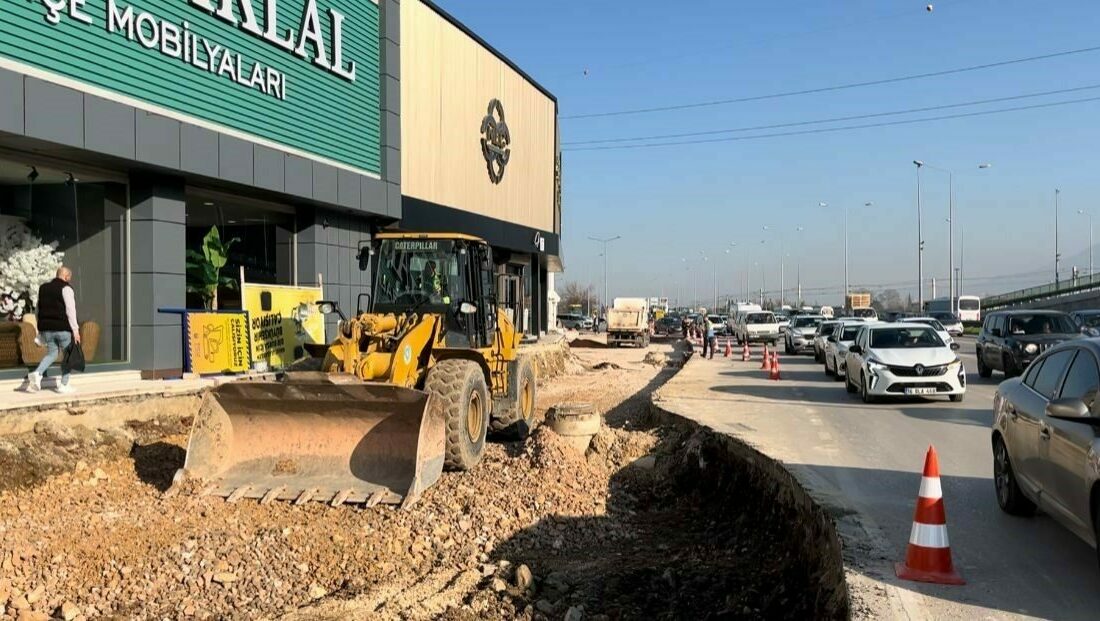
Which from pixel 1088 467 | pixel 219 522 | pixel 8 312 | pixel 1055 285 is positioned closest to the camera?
pixel 1088 467

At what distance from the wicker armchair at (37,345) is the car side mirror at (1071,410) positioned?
13112mm

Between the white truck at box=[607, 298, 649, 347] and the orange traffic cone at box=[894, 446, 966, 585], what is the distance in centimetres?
3945

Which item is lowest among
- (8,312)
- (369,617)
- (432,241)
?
(369,617)

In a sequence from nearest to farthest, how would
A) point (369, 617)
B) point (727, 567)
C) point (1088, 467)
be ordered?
point (1088, 467) → point (369, 617) → point (727, 567)

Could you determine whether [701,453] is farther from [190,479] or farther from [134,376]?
[134,376]

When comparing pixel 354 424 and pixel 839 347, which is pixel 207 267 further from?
pixel 839 347

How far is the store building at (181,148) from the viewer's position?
40.8ft

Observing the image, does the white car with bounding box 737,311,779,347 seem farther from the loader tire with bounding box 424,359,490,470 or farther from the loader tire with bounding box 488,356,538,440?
the loader tire with bounding box 424,359,490,470

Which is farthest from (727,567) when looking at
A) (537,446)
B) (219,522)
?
(219,522)

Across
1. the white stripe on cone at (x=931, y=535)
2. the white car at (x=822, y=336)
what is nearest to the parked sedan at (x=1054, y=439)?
the white stripe on cone at (x=931, y=535)

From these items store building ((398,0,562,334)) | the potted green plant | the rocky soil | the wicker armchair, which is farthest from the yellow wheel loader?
store building ((398,0,562,334))

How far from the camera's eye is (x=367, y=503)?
7.62 meters

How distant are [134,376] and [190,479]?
6.86 m

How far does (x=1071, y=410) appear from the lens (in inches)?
204
